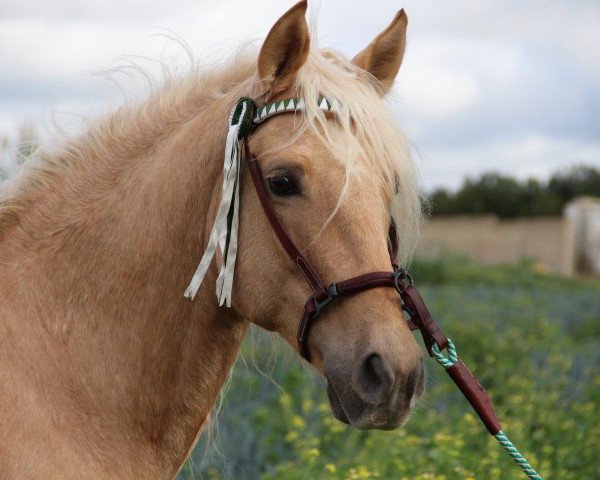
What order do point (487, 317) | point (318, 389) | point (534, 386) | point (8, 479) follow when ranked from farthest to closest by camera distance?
1. point (487, 317)
2. point (534, 386)
3. point (318, 389)
4. point (8, 479)

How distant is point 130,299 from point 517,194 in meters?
48.9

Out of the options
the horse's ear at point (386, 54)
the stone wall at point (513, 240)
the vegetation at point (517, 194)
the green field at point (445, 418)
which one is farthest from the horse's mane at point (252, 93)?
the vegetation at point (517, 194)

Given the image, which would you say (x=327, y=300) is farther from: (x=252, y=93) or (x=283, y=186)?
(x=252, y=93)

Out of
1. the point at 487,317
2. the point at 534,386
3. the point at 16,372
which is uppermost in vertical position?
the point at 16,372

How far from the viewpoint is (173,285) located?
9.98ft

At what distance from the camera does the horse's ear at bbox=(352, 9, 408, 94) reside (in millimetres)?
3358

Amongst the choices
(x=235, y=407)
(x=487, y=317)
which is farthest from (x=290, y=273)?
(x=487, y=317)

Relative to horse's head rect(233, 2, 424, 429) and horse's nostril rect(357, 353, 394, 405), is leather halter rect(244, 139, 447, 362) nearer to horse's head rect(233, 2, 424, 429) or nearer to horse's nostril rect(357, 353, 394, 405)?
horse's head rect(233, 2, 424, 429)

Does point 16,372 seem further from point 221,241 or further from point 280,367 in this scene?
point 280,367

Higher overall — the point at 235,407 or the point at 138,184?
the point at 138,184

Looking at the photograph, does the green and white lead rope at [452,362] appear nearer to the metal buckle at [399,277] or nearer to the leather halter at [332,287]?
the leather halter at [332,287]

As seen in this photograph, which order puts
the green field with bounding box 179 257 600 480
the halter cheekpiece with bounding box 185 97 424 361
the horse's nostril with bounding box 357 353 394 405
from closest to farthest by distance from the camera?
the horse's nostril with bounding box 357 353 394 405 → the halter cheekpiece with bounding box 185 97 424 361 → the green field with bounding box 179 257 600 480

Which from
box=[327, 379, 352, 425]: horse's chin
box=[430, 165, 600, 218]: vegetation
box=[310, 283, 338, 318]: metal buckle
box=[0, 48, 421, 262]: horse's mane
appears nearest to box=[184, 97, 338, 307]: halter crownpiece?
box=[0, 48, 421, 262]: horse's mane

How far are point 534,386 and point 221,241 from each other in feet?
19.2
